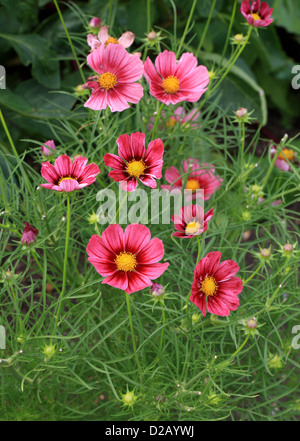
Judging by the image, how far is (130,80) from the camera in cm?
69

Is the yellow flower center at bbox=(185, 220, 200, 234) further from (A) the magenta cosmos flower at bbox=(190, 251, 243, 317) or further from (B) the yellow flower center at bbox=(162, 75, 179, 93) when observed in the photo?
(B) the yellow flower center at bbox=(162, 75, 179, 93)

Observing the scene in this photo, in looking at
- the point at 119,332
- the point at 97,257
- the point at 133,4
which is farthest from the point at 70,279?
the point at 133,4

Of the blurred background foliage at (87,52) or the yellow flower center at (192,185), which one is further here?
the blurred background foliage at (87,52)

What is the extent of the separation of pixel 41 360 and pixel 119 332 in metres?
0.20

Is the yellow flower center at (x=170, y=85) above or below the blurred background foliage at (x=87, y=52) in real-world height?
below

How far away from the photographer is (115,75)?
0.69 meters

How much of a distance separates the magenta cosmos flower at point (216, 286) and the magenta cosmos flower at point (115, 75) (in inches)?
8.8

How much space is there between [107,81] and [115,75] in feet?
0.06

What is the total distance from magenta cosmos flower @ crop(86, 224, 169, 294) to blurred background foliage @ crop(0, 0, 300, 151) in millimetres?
534

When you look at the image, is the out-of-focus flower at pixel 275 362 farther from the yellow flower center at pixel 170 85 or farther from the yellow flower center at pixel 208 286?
the yellow flower center at pixel 170 85

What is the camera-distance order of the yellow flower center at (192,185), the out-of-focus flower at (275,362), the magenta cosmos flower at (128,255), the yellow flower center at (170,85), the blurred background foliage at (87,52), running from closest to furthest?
1. the magenta cosmos flower at (128,255)
2. the yellow flower center at (170,85)
3. the out-of-focus flower at (275,362)
4. the yellow flower center at (192,185)
5. the blurred background foliage at (87,52)

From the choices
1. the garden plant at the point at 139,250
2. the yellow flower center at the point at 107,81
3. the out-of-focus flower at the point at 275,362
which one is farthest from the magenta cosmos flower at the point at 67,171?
the out-of-focus flower at the point at 275,362

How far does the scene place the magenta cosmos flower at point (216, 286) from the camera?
0.63 m
